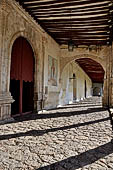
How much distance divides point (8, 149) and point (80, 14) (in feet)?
15.5

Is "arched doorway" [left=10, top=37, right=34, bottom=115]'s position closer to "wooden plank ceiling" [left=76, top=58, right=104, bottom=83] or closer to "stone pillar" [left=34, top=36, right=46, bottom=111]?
"stone pillar" [left=34, top=36, right=46, bottom=111]

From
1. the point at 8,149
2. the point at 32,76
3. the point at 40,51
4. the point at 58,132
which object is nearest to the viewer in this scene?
the point at 8,149

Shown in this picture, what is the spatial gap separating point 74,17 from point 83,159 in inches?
195

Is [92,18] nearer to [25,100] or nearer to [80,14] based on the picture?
[80,14]

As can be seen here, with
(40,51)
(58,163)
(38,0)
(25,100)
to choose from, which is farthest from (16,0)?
(58,163)

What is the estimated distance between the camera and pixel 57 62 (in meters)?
9.07

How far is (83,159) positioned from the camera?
6.66 feet

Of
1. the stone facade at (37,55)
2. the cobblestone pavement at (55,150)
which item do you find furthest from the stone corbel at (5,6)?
the cobblestone pavement at (55,150)

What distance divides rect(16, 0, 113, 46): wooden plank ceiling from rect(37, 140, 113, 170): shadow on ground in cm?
391

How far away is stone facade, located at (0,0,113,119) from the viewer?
4250mm

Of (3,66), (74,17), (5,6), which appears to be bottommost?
(3,66)

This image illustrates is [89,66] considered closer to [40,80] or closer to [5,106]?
[40,80]

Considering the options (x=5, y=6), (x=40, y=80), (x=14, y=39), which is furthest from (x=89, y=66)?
(x=5, y=6)

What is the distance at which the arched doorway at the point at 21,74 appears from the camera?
514 centimetres
